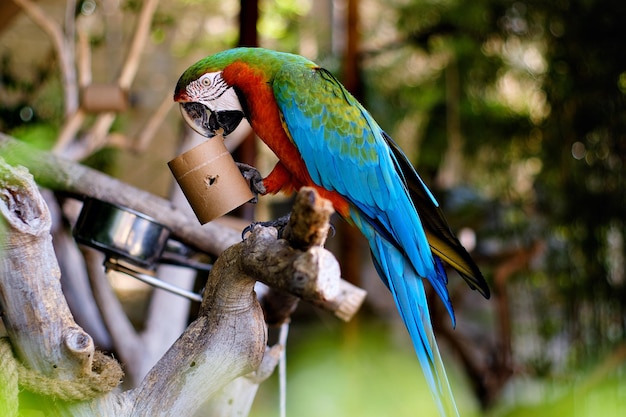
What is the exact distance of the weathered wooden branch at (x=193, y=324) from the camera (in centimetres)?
68

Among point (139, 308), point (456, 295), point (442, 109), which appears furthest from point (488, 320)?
point (139, 308)

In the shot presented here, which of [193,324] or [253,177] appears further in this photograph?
[253,177]

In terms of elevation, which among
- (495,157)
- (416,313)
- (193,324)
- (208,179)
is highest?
(208,179)

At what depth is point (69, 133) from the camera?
2.08 meters

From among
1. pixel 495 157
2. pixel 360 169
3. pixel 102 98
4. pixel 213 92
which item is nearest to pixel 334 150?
pixel 360 169

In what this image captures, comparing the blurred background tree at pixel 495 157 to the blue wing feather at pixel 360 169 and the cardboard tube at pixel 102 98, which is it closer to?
the cardboard tube at pixel 102 98

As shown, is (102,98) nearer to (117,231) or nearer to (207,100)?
(117,231)

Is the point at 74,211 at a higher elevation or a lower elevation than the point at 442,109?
higher

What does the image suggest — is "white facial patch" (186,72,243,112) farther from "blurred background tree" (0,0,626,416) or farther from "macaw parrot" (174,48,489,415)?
"blurred background tree" (0,0,626,416)

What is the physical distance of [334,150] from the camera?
1128 millimetres

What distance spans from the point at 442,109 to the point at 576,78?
76 centimetres

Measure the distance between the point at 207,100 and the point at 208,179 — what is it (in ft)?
0.83

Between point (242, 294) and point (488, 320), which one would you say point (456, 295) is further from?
point (242, 294)

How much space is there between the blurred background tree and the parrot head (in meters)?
1.21
